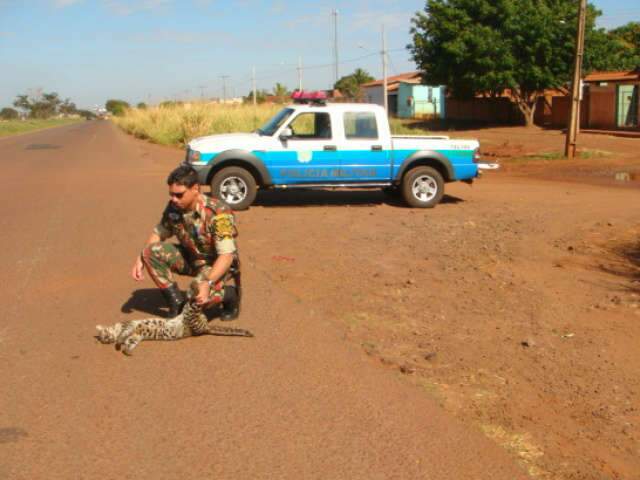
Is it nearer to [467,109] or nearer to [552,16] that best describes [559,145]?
[552,16]

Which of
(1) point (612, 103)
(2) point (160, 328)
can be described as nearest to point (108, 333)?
(2) point (160, 328)

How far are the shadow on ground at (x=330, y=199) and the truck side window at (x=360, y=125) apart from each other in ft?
4.39

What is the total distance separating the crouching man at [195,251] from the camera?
18.6ft

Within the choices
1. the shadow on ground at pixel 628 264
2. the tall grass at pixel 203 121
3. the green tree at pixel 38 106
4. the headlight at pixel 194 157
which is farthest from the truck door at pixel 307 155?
the green tree at pixel 38 106

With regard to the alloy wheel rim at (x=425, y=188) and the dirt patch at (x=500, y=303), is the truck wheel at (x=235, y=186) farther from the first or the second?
the alloy wheel rim at (x=425, y=188)

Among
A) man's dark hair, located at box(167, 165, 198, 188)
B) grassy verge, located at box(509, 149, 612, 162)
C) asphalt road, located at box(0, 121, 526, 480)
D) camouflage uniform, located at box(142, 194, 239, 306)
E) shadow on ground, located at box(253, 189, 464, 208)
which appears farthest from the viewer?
grassy verge, located at box(509, 149, 612, 162)

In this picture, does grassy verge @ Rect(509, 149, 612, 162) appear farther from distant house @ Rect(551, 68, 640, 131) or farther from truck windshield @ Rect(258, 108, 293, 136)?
distant house @ Rect(551, 68, 640, 131)

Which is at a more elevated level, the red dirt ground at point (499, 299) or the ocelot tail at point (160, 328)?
the ocelot tail at point (160, 328)

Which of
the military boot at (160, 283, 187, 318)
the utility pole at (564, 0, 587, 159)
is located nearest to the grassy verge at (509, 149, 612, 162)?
the utility pole at (564, 0, 587, 159)

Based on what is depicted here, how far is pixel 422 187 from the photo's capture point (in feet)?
43.6

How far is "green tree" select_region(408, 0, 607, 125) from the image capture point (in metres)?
40.3

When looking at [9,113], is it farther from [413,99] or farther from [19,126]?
[413,99]

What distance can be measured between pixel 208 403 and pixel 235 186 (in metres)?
8.20

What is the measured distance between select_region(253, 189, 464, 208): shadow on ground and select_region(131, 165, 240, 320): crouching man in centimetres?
753
